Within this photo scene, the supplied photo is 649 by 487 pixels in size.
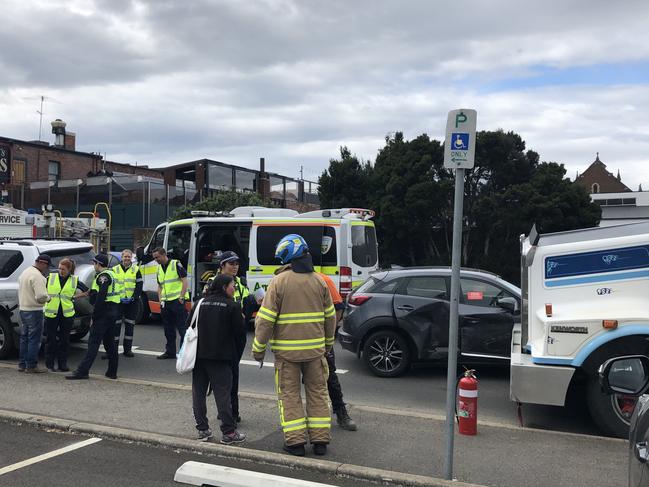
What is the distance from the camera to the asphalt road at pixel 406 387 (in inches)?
259

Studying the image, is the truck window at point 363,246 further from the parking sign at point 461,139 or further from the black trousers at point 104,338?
the parking sign at point 461,139

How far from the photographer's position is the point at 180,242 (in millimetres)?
12984

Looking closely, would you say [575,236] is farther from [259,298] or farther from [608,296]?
[259,298]

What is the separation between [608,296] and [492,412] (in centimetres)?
185

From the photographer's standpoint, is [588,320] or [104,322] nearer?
[588,320]

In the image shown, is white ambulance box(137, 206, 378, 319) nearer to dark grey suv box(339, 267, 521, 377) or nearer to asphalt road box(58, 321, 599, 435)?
asphalt road box(58, 321, 599, 435)

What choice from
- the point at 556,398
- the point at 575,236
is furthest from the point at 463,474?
the point at 575,236

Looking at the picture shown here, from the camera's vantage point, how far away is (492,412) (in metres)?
6.83

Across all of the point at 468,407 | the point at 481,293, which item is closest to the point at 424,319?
the point at 481,293

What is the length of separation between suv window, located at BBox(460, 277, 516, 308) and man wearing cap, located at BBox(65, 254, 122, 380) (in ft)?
15.3

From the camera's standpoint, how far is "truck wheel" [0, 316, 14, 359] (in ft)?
29.8

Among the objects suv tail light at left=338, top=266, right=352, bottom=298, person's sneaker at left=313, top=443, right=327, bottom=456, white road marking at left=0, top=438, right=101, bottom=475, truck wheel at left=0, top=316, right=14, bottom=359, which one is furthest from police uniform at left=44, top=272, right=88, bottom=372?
suv tail light at left=338, top=266, right=352, bottom=298

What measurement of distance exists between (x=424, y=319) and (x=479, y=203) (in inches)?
681

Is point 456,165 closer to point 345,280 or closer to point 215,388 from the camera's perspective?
point 215,388
